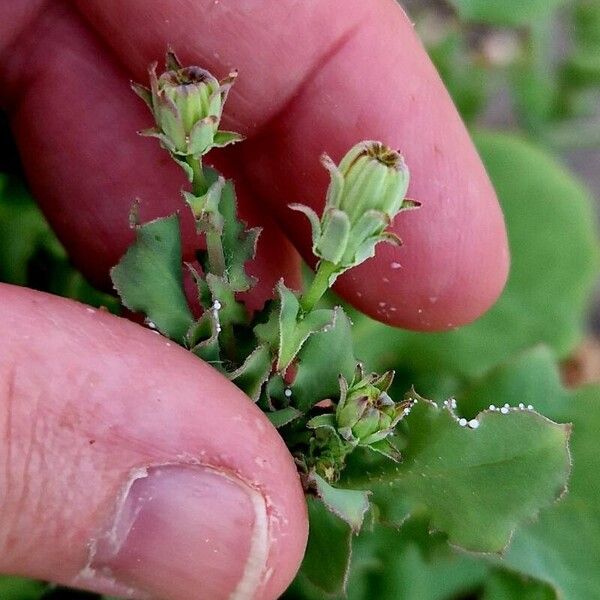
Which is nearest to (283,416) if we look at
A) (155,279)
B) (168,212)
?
(155,279)

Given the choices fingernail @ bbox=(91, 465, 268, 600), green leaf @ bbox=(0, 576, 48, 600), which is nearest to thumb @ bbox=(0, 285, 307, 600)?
fingernail @ bbox=(91, 465, 268, 600)

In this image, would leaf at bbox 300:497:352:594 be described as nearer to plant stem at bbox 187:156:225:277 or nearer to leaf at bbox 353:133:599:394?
plant stem at bbox 187:156:225:277

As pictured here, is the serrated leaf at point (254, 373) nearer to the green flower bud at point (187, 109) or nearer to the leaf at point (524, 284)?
the green flower bud at point (187, 109)

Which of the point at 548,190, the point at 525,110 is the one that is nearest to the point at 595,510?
the point at 548,190

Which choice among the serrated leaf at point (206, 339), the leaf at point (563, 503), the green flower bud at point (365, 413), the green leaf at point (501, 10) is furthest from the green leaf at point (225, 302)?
the green leaf at point (501, 10)

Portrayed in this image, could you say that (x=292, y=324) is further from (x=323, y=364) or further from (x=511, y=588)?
(x=511, y=588)

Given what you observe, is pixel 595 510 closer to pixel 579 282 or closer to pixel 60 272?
pixel 579 282
